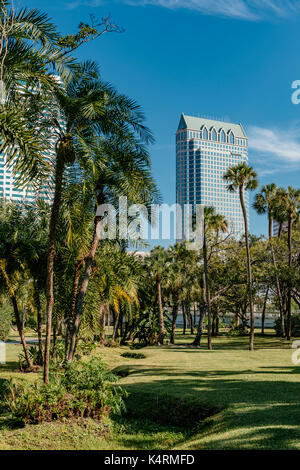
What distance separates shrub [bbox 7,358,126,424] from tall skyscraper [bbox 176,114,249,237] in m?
150

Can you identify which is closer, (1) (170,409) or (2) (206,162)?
(1) (170,409)

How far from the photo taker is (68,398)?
11414mm

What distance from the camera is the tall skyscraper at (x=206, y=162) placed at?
171 meters

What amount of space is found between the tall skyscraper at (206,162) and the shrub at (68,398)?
5914 inches

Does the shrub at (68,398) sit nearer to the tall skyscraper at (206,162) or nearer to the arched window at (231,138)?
the tall skyscraper at (206,162)

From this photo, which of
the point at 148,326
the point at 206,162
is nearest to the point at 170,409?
the point at 148,326

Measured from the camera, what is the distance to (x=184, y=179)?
591ft

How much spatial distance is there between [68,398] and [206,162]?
167445 mm

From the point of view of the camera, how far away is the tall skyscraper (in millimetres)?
171125

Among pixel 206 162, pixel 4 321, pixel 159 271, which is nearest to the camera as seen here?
pixel 159 271

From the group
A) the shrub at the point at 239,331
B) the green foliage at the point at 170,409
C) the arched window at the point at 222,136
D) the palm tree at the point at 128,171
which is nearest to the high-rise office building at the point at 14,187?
the palm tree at the point at 128,171

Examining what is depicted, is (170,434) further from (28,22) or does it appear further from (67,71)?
(28,22)

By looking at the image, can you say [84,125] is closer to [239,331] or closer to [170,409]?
[170,409]
